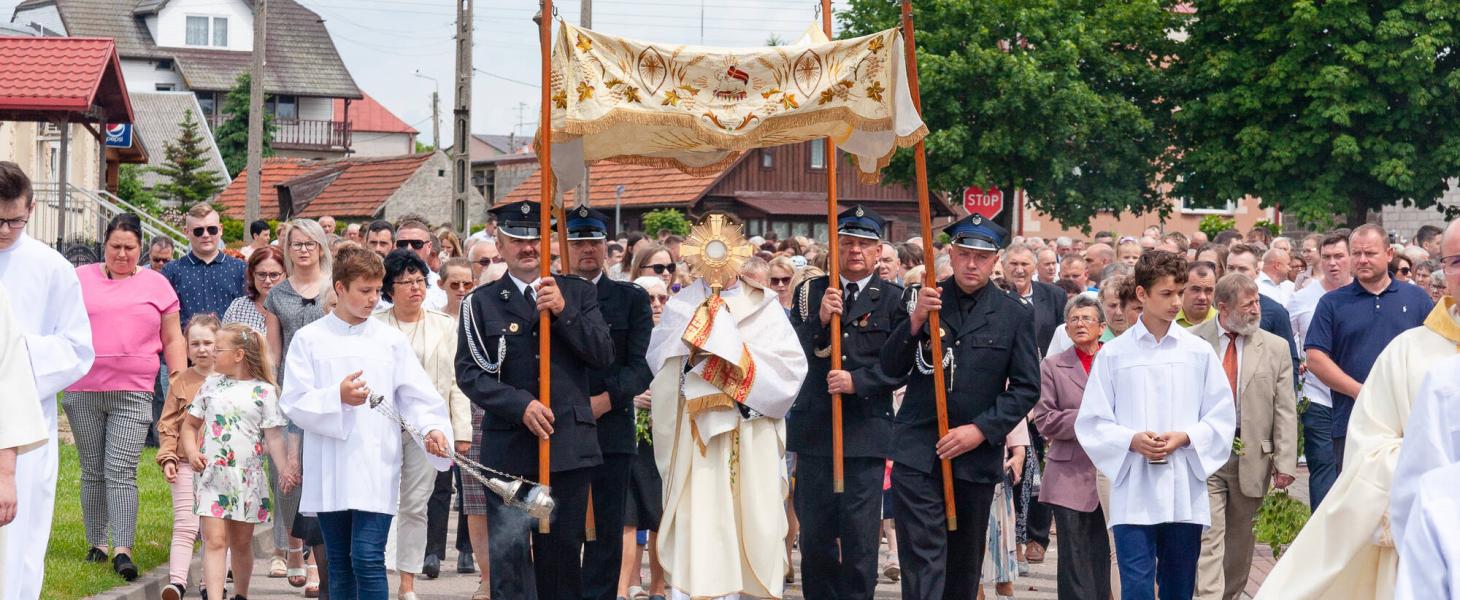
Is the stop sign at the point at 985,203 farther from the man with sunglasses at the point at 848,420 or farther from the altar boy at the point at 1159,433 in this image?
the altar boy at the point at 1159,433

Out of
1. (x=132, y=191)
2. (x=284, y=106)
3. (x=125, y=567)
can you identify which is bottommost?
(x=125, y=567)

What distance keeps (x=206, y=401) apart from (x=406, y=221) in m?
3.22

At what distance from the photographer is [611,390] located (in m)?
8.89

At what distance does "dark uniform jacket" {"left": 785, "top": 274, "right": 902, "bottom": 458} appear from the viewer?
883 cm

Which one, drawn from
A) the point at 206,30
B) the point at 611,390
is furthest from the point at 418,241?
the point at 206,30

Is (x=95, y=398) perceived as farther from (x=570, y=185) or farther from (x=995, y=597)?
(x=995, y=597)

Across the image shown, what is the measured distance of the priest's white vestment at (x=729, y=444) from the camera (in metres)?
8.88

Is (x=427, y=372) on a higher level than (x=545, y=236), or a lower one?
lower

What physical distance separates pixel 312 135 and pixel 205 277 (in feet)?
250

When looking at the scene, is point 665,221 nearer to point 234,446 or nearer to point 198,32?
point 234,446

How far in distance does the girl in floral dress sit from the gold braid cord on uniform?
2115mm

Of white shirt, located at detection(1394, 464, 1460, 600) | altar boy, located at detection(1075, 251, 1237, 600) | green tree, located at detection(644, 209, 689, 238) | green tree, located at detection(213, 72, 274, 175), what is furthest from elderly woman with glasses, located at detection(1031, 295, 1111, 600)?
green tree, located at detection(213, 72, 274, 175)

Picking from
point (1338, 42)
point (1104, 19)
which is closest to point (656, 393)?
point (1338, 42)

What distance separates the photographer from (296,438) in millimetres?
9188
